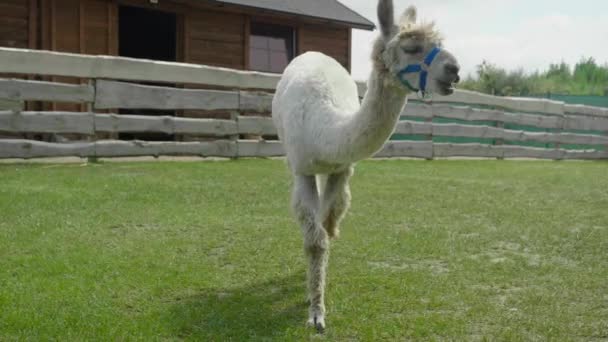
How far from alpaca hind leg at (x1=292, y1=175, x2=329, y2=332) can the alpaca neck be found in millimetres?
632

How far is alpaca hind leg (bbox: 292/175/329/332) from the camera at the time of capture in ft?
11.6

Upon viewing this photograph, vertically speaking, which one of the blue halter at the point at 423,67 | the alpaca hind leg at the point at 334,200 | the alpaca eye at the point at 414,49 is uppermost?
the alpaca eye at the point at 414,49

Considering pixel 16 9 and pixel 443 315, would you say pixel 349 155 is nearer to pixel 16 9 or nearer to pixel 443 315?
pixel 443 315

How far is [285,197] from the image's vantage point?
7223 mm

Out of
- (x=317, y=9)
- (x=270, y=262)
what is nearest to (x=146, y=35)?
(x=317, y=9)

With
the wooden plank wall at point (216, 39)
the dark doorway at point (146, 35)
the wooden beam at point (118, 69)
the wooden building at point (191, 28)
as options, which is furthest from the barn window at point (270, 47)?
the wooden beam at point (118, 69)

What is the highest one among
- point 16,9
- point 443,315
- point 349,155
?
point 16,9

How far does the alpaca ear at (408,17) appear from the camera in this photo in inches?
132

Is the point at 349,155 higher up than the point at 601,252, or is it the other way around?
the point at 349,155

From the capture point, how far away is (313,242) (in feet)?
12.4

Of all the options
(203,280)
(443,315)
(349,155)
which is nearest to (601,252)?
(443,315)

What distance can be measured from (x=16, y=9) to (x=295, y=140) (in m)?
9.15

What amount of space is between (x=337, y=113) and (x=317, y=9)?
12.2 metres

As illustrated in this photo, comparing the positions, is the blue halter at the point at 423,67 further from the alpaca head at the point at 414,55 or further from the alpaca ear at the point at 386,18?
the alpaca ear at the point at 386,18
